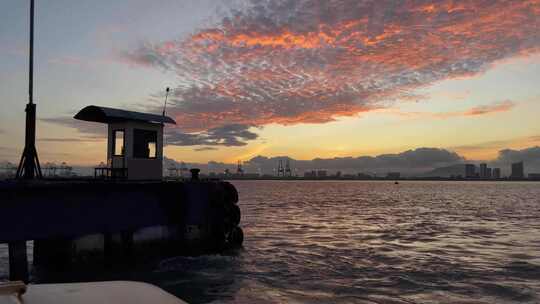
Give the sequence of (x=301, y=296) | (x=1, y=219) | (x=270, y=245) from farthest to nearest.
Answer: (x=270, y=245)
(x=301, y=296)
(x=1, y=219)

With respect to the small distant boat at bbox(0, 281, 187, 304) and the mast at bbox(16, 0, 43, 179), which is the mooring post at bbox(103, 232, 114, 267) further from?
the small distant boat at bbox(0, 281, 187, 304)

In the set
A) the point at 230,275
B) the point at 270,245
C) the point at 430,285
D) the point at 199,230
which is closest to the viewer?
the point at 430,285

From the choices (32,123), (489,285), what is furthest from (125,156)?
(489,285)

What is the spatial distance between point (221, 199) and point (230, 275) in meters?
5.25

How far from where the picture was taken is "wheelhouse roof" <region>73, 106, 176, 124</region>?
20.8 m

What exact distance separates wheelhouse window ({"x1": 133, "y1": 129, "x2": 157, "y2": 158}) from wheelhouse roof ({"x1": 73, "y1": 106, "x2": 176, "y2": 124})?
2.47 feet

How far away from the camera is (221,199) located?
21.9m

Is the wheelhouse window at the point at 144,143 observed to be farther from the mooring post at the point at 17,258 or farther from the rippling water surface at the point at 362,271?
the mooring post at the point at 17,258

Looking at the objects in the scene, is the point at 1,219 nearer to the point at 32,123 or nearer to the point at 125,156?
the point at 32,123

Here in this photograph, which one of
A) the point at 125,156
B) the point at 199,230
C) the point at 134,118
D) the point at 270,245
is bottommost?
the point at 270,245

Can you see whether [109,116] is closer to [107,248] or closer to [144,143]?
[144,143]

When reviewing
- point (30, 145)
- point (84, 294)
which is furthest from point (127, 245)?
point (84, 294)

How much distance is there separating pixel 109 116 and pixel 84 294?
723 inches

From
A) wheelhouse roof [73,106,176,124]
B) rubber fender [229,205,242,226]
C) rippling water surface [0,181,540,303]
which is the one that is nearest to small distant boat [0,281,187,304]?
rippling water surface [0,181,540,303]
